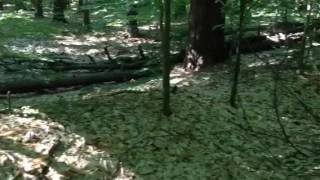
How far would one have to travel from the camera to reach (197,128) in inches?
251

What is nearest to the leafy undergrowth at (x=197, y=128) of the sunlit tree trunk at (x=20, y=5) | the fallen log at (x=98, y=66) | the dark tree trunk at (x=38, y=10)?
the fallen log at (x=98, y=66)

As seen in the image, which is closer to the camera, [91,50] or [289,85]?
[289,85]

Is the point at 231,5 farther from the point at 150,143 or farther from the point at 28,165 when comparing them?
the point at 28,165

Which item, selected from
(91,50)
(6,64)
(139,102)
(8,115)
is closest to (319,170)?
(139,102)

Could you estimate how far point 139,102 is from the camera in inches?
272

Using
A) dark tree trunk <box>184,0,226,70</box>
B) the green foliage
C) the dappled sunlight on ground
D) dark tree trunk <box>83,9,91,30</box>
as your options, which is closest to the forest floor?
the dappled sunlight on ground

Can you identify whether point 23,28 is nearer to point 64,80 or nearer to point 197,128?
point 64,80

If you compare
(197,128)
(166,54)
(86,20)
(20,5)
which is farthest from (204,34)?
(20,5)

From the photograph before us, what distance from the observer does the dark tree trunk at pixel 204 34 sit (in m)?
8.45

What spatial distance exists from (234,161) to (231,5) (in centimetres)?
305

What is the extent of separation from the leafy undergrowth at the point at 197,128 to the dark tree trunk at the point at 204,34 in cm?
73

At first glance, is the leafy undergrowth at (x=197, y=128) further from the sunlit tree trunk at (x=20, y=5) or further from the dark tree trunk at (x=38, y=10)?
the sunlit tree trunk at (x=20, y=5)

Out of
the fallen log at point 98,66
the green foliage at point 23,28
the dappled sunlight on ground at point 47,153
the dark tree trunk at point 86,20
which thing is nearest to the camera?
the dappled sunlight on ground at point 47,153

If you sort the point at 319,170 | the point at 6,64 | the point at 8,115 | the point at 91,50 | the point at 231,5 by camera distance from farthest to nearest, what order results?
the point at 91,50
the point at 6,64
the point at 231,5
the point at 8,115
the point at 319,170
